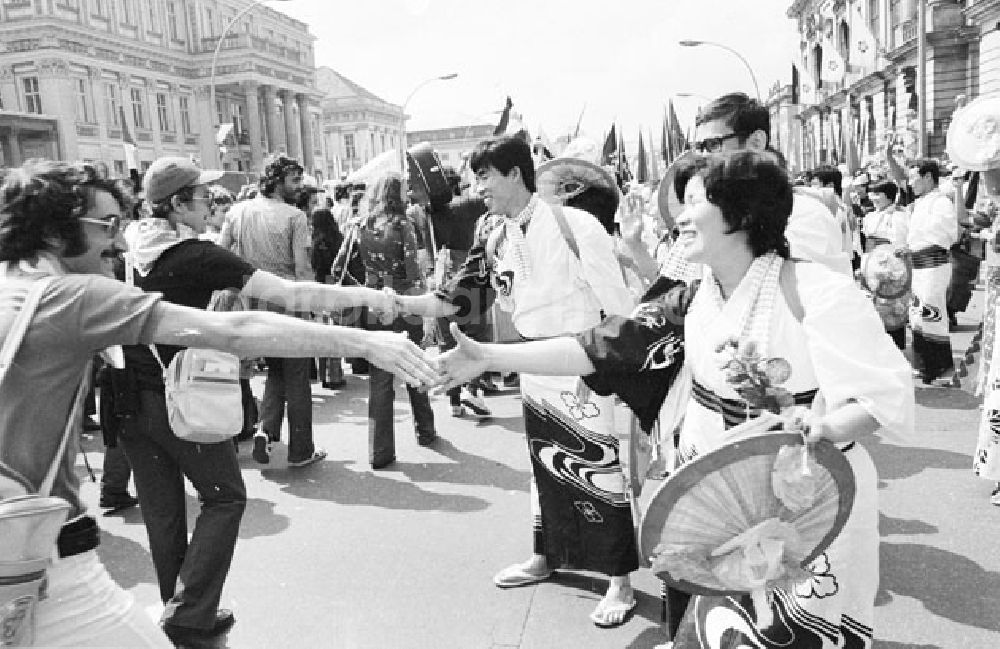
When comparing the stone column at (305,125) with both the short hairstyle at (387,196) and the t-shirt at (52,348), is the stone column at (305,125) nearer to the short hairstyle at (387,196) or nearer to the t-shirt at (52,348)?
the short hairstyle at (387,196)

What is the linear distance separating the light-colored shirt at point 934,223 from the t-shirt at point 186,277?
6.79 metres

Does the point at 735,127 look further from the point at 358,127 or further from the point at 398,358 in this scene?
the point at 358,127

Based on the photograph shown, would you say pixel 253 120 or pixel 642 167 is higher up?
pixel 253 120

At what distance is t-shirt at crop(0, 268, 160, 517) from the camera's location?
198 centimetres

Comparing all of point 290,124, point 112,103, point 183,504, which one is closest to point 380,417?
point 183,504

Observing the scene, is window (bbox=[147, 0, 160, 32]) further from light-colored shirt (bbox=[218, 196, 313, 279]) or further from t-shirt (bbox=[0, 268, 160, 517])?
t-shirt (bbox=[0, 268, 160, 517])

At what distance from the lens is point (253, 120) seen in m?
65.9

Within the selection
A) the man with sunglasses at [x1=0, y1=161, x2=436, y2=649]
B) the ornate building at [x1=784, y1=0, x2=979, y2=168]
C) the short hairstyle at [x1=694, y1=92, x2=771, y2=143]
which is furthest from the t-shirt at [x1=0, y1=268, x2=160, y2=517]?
the ornate building at [x1=784, y1=0, x2=979, y2=168]

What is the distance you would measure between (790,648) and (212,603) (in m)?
2.31

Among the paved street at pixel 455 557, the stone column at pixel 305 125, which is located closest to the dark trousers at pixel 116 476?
the paved street at pixel 455 557

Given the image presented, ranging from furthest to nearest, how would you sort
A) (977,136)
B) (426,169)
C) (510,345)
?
(426,169), (977,136), (510,345)

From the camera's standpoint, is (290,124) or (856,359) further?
(290,124)

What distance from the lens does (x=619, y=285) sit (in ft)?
12.8

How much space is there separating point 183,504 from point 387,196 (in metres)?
3.58
